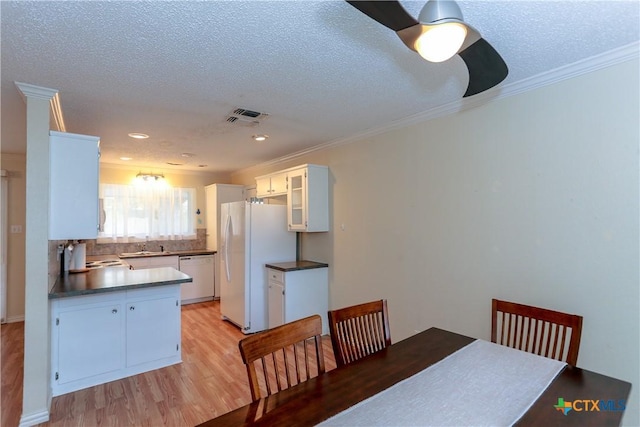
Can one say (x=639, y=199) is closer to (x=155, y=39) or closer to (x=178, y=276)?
(x=155, y=39)

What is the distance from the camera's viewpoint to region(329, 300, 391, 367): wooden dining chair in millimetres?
1615

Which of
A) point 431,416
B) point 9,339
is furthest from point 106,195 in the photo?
point 431,416

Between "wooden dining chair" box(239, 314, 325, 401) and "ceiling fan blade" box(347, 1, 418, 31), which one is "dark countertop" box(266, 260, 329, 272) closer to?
"wooden dining chair" box(239, 314, 325, 401)

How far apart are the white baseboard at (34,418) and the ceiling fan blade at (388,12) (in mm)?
3136

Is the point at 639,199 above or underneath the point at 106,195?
underneath

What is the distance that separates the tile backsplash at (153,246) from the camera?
5242 millimetres

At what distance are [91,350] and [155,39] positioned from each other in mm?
2580

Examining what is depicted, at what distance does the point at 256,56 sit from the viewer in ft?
6.23

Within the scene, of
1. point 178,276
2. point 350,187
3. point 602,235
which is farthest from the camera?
point 350,187

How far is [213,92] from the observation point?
7.87ft

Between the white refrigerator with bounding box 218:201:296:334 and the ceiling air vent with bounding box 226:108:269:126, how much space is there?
1.25m

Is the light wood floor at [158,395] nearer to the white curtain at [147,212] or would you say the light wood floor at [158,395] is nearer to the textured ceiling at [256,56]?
the white curtain at [147,212]

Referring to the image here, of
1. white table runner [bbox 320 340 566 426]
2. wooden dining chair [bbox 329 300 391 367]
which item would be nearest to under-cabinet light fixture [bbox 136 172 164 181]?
wooden dining chair [bbox 329 300 391 367]

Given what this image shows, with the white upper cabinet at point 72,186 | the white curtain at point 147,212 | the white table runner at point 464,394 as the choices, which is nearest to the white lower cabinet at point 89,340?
the white upper cabinet at point 72,186
